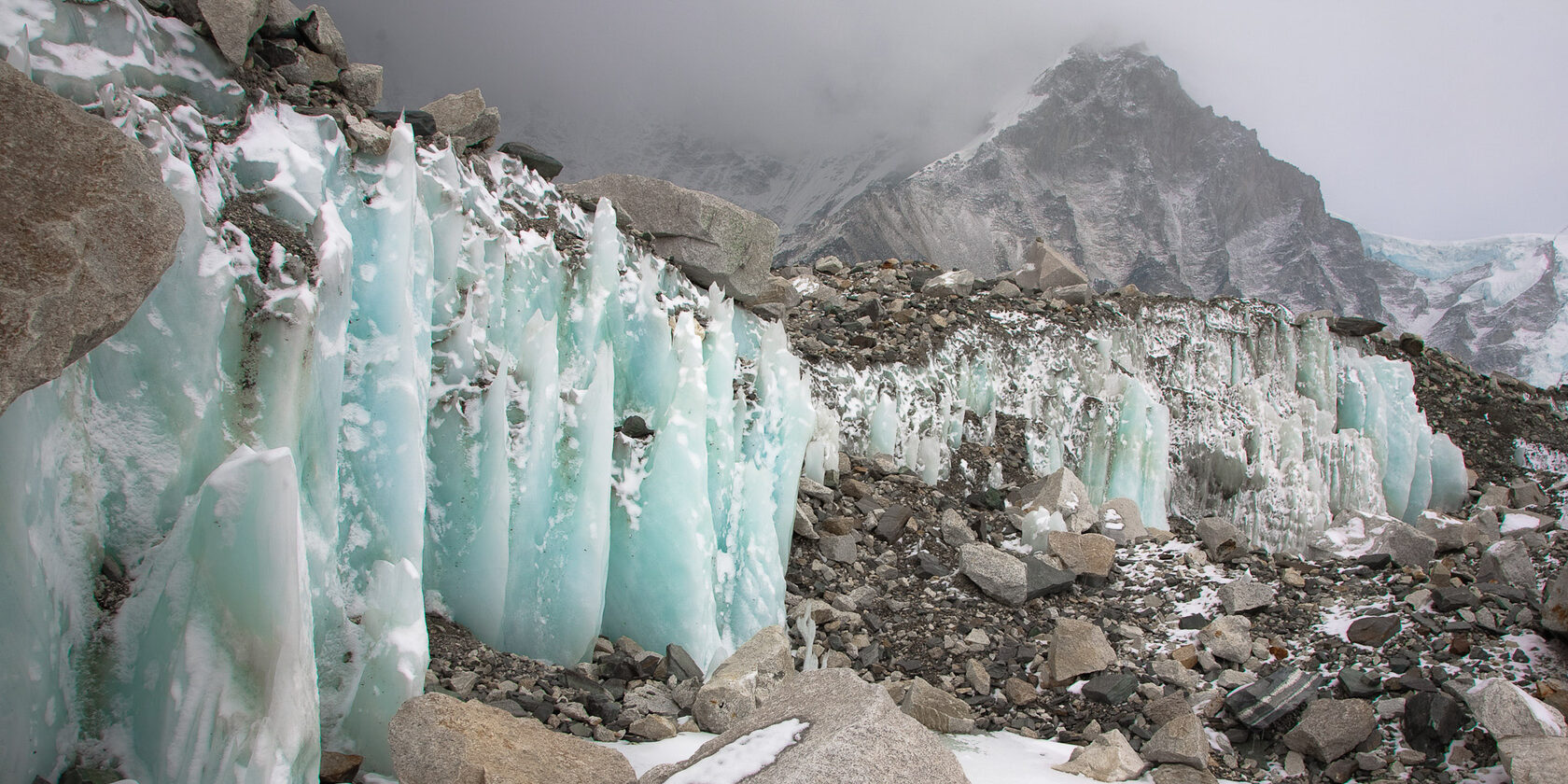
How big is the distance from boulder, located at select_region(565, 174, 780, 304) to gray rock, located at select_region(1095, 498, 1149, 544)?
17.7 feet

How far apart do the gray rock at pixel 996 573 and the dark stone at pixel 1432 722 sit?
10.6 ft

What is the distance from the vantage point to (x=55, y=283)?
206cm

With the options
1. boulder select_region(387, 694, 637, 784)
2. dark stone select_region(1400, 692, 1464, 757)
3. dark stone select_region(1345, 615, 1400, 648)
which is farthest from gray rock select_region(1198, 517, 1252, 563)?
boulder select_region(387, 694, 637, 784)

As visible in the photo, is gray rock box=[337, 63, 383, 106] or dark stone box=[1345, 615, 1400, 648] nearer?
gray rock box=[337, 63, 383, 106]

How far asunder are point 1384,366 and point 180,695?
19794mm

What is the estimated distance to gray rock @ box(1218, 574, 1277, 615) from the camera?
7355 millimetres

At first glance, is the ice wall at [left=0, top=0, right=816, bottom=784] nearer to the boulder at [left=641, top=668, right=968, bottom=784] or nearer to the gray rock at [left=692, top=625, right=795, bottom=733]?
the gray rock at [left=692, top=625, right=795, bottom=733]

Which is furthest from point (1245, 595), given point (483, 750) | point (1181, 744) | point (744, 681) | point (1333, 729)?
point (483, 750)

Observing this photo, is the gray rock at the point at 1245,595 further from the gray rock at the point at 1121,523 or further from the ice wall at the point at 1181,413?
the ice wall at the point at 1181,413

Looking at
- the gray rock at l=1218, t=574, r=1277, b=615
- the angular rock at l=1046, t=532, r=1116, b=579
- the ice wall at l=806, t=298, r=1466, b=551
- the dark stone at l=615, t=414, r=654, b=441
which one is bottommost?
the gray rock at l=1218, t=574, r=1277, b=615

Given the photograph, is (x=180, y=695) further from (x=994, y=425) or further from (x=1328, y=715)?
(x=994, y=425)

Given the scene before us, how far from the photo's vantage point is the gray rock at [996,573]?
7.88m

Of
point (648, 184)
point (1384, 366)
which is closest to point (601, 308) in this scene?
point (648, 184)

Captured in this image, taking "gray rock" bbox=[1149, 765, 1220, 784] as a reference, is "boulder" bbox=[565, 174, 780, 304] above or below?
above
